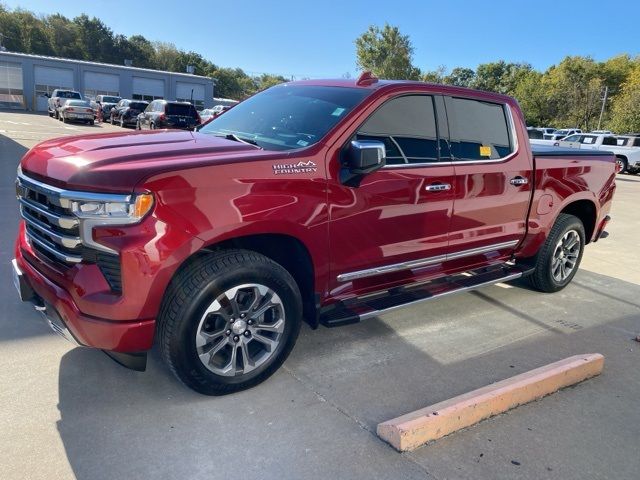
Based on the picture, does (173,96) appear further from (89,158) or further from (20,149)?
(89,158)

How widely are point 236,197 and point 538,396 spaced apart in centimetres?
234

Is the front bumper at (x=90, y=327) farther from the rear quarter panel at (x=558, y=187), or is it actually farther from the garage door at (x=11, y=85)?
the garage door at (x=11, y=85)

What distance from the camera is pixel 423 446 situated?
2.77 m

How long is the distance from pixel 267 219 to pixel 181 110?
20936 mm

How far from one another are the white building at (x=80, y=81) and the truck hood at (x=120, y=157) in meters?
40.4

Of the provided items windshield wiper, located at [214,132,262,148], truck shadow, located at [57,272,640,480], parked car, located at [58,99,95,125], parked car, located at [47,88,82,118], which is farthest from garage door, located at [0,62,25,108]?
truck shadow, located at [57,272,640,480]

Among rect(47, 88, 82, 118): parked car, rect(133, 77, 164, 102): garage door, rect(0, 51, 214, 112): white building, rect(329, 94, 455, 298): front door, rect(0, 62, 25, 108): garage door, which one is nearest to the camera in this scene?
rect(329, 94, 455, 298): front door

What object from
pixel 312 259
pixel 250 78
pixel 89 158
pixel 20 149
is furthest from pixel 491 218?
pixel 250 78

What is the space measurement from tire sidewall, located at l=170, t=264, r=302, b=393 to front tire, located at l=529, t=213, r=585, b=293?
10.2ft

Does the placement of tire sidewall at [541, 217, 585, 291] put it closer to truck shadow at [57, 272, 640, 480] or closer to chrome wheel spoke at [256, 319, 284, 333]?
truck shadow at [57, 272, 640, 480]

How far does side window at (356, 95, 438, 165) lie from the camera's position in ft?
12.1

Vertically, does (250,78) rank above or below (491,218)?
above

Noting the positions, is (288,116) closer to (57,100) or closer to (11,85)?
(57,100)

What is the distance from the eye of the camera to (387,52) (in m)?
49.0
